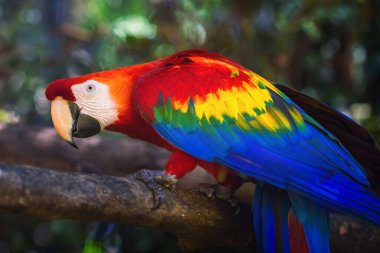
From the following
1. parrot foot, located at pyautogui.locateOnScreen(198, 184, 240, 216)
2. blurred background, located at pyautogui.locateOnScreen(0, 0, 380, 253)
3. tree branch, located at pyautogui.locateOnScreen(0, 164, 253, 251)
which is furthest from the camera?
blurred background, located at pyautogui.locateOnScreen(0, 0, 380, 253)

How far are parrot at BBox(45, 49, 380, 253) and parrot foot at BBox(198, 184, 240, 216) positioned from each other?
4 cm

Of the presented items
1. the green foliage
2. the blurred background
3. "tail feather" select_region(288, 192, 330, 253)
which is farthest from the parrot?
the blurred background

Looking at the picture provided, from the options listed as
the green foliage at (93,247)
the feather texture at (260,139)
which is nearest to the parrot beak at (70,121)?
the feather texture at (260,139)

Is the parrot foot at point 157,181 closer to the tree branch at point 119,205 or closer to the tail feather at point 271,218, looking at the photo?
the tree branch at point 119,205

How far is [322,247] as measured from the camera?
1.42 metres

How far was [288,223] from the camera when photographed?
1.46m

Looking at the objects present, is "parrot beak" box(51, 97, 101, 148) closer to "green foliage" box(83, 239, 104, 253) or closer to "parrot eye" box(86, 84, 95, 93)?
"parrot eye" box(86, 84, 95, 93)

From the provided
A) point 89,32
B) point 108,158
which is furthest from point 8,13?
point 108,158

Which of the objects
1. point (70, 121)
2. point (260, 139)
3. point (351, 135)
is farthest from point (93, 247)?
point (351, 135)

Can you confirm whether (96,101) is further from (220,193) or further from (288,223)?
(288,223)

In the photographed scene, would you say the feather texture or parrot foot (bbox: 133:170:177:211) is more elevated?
the feather texture

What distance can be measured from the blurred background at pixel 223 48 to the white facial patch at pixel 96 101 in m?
1.12

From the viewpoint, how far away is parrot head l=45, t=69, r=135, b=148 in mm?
1609

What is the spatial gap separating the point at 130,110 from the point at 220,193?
342 mm
